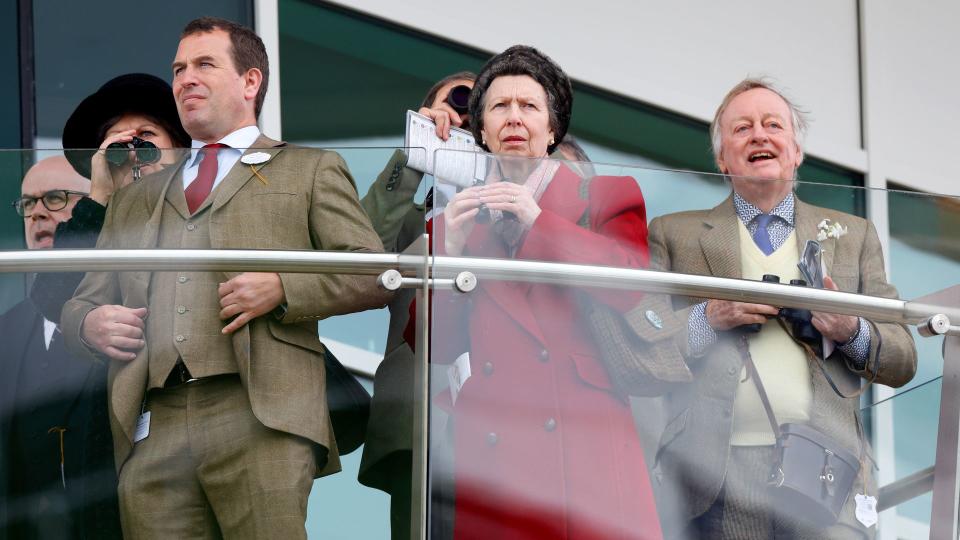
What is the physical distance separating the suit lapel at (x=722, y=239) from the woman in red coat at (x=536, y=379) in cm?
25

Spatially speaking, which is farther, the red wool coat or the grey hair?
the grey hair

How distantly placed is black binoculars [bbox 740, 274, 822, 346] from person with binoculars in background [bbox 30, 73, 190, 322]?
1612 millimetres

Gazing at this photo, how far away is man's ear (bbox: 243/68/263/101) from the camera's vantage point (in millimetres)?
5641

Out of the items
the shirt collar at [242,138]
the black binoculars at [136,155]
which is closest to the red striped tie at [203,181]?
the black binoculars at [136,155]

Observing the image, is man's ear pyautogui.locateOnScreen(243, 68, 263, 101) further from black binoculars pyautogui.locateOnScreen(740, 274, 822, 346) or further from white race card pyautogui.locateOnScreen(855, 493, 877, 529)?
white race card pyautogui.locateOnScreen(855, 493, 877, 529)

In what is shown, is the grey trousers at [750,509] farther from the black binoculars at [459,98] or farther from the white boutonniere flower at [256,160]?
the black binoculars at [459,98]

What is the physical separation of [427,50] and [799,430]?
4730mm

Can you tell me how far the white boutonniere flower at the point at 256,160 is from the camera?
5074 mm

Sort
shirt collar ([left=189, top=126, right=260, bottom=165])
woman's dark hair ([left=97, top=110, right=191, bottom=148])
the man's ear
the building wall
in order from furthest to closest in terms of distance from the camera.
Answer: the building wall → woman's dark hair ([left=97, top=110, right=191, bottom=148]) → the man's ear → shirt collar ([left=189, top=126, right=260, bottom=165])

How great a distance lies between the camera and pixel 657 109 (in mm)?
10000

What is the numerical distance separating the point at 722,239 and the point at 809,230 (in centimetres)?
26

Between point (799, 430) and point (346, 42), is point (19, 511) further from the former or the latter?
point (346, 42)

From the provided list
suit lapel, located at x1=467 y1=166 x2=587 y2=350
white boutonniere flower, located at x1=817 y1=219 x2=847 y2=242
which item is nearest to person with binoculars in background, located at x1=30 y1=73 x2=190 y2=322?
suit lapel, located at x1=467 y1=166 x2=587 y2=350

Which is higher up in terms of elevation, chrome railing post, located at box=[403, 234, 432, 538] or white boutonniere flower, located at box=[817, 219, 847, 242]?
white boutonniere flower, located at box=[817, 219, 847, 242]
